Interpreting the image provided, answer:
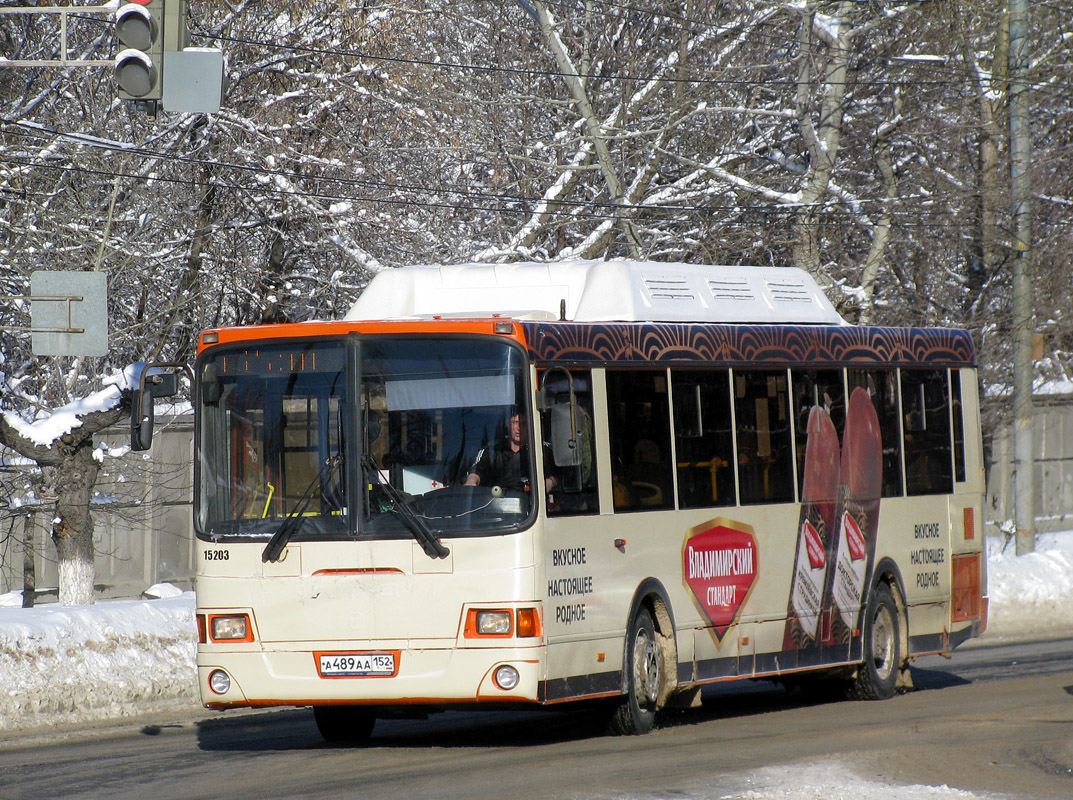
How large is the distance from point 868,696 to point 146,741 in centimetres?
575

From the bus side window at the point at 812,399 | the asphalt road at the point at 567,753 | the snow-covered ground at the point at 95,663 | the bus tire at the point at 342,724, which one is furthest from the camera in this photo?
the bus side window at the point at 812,399

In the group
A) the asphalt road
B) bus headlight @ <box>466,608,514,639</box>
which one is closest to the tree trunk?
the asphalt road

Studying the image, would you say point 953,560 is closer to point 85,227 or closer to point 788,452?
point 788,452

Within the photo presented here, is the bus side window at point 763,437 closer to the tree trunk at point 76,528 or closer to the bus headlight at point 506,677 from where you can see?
the bus headlight at point 506,677

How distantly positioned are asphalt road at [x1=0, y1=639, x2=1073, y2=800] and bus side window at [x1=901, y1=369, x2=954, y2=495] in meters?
1.81

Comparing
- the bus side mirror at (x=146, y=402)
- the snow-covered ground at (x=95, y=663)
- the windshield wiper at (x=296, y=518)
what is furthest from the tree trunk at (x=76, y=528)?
the windshield wiper at (x=296, y=518)

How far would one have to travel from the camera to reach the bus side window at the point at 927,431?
537 inches

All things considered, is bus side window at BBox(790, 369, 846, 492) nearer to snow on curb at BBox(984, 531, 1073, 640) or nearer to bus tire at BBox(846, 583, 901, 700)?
bus tire at BBox(846, 583, 901, 700)

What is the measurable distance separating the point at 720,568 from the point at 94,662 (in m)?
4.98

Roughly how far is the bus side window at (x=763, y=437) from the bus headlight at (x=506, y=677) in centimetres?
288

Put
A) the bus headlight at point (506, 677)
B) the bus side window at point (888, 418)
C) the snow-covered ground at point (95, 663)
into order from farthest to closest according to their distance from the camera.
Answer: the bus side window at point (888, 418), the snow-covered ground at point (95, 663), the bus headlight at point (506, 677)

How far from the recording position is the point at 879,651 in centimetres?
1342

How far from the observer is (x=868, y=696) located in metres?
13.2

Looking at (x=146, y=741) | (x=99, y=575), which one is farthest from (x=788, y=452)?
(x=99, y=575)
